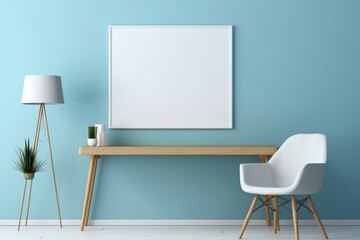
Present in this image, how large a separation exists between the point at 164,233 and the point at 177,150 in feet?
2.12

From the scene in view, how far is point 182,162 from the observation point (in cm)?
484

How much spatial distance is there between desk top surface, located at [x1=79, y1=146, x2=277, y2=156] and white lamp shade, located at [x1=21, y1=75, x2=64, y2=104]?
0.47 meters

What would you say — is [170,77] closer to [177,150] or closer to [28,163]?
[177,150]

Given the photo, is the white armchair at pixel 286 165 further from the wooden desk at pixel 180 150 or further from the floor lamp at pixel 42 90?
the floor lamp at pixel 42 90

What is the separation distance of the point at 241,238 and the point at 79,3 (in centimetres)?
237

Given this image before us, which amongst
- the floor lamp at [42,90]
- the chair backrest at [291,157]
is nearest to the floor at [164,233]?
the chair backrest at [291,157]

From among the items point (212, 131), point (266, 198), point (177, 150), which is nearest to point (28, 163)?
point (177, 150)

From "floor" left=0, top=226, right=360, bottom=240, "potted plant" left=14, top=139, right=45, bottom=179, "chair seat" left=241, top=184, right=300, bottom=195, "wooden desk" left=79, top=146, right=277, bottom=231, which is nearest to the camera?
"chair seat" left=241, top=184, right=300, bottom=195

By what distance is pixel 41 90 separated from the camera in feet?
14.7

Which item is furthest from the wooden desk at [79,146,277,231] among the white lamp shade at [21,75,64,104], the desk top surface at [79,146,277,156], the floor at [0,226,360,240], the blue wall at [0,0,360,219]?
the floor at [0,226,360,240]

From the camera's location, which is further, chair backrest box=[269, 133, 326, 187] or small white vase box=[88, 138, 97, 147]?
small white vase box=[88, 138, 97, 147]

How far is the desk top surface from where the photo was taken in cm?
443

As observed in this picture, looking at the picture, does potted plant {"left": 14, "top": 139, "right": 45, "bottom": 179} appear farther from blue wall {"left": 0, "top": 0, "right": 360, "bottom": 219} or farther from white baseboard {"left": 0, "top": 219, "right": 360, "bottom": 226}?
white baseboard {"left": 0, "top": 219, "right": 360, "bottom": 226}

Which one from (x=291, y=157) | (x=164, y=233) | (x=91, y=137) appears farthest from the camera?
(x=91, y=137)
